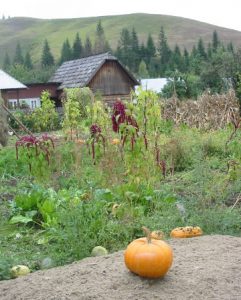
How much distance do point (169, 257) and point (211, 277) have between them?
327 millimetres

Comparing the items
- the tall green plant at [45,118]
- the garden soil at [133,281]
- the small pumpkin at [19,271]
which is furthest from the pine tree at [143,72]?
the garden soil at [133,281]

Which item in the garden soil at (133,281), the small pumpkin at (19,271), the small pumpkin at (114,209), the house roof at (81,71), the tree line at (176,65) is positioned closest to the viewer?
the garden soil at (133,281)

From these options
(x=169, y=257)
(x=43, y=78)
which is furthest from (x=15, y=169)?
(x=43, y=78)

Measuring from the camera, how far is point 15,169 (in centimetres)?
1143

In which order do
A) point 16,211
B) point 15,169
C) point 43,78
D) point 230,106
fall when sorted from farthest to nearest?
point 43,78 < point 230,106 < point 15,169 < point 16,211

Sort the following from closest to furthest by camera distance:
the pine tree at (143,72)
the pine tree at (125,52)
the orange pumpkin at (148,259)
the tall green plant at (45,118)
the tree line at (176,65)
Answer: the orange pumpkin at (148,259), the tall green plant at (45,118), the tree line at (176,65), the pine tree at (143,72), the pine tree at (125,52)

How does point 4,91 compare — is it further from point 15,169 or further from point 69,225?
point 69,225

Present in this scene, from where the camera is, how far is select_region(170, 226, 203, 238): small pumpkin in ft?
18.6

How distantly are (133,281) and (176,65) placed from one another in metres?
53.0

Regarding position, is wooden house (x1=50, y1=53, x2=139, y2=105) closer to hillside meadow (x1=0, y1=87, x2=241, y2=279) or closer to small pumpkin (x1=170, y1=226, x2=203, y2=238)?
hillside meadow (x1=0, y1=87, x2=241, y2=279)

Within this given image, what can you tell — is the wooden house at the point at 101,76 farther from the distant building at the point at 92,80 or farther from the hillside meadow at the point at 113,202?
the hillside meadow at the point at 113,202

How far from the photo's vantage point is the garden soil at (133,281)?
152 inches

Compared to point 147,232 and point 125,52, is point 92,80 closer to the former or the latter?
point 125,52

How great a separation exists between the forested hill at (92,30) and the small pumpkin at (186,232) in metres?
115
